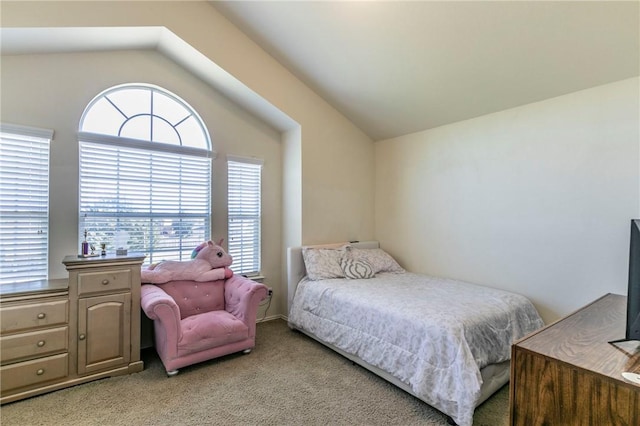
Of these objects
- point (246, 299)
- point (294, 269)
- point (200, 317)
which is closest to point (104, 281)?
point (200, 317)

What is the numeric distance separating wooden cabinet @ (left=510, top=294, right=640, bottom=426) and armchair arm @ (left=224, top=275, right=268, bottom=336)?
2117 mm

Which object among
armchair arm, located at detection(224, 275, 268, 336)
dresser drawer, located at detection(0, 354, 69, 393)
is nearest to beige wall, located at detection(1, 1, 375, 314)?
dresser drawer, located at detection(0, 354, 69, 393)

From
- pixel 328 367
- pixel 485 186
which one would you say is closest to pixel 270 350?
pixel 328 367

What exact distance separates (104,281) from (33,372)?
0.72 meters

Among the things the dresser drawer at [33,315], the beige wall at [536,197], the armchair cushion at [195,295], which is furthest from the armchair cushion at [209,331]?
the beige wall at [536,197]

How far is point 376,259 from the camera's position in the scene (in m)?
3.76

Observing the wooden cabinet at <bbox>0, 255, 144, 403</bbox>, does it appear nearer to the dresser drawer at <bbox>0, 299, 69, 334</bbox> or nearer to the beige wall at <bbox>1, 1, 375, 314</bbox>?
the dresser drawer at <bbox>0, 299, 69, 334</bbox>

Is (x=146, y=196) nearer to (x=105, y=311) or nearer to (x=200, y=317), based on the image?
(x=105, y=311)

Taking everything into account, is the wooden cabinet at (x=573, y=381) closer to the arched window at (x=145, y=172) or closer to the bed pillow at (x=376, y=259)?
the bed pillow at (x=376, y=259)

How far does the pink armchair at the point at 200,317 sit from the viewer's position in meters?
2.42

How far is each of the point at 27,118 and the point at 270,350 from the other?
116 inches

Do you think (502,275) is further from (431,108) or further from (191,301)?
(191,301)

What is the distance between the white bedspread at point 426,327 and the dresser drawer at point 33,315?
2041mm

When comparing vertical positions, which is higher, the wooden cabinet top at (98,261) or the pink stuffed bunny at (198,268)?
the wooden cabinet top at (98,261)
